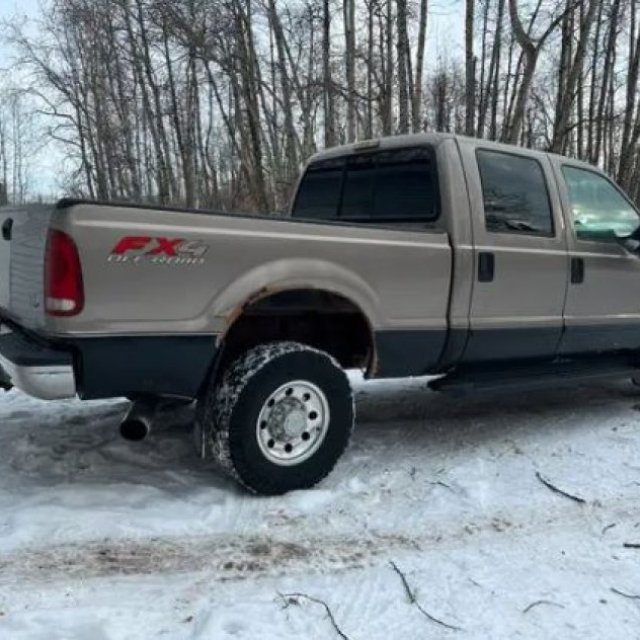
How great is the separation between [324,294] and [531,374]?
5.91ft

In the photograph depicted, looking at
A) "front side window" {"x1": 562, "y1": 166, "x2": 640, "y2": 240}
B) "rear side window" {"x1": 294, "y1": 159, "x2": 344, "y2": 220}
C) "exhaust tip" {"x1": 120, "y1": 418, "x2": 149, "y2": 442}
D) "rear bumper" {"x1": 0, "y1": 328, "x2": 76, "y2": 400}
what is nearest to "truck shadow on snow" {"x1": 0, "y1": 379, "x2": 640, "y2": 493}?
"exhaust tip" {"x1": 120, "y1": 418, "x2": 149, "y2": 442}

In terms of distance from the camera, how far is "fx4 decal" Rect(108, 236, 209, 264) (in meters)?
3.34

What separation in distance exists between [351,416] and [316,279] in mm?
791

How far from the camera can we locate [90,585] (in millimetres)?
2961

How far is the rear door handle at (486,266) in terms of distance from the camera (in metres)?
4.60

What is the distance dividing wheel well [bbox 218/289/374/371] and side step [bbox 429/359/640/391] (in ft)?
1.89

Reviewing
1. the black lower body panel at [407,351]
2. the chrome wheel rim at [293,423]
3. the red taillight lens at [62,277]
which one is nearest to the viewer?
the red taillight lens at [62,277]

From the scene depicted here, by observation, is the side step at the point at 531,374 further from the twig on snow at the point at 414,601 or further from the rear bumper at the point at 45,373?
the rear bumper at the point at 45,373

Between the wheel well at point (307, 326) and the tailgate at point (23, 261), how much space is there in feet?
3.05

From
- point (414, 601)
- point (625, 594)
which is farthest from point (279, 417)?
point (625, 594)

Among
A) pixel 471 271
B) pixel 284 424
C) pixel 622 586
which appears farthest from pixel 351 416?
pixel 622 586

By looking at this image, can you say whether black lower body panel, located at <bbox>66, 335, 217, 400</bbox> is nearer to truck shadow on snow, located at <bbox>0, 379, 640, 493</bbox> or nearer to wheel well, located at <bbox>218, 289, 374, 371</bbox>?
wheel well, located at <bbox>218, 289, 374, 371</bbox>

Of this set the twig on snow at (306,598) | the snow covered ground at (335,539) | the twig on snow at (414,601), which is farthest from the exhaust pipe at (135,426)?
the twig on snow at (414,601)

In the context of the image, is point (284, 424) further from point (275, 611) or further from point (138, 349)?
point (275, 611)
